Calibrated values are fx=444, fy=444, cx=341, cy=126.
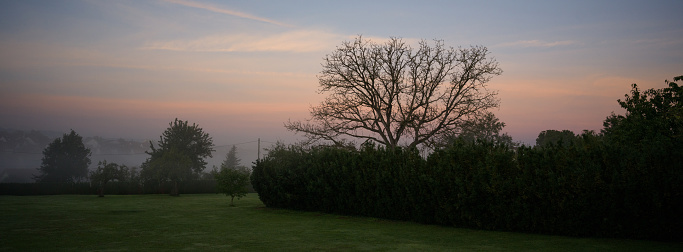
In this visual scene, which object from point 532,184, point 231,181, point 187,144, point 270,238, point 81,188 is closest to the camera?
point 270,238

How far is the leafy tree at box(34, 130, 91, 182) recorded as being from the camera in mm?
77812

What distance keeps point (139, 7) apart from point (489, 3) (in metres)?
17.4

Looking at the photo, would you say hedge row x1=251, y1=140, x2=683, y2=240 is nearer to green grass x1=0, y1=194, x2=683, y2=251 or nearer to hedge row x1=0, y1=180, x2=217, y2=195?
green grass x1=0, y1=194, x2=683, y2=251

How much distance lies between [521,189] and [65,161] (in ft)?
278

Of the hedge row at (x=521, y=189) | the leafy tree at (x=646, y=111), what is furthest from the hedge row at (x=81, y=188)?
the leafy tree at (x=646, y=111)

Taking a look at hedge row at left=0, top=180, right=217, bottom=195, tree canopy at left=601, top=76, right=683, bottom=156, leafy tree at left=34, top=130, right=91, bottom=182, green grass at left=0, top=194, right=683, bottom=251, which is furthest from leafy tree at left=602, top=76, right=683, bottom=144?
leafy tree at left=34, top=130, right=91, bottom=182

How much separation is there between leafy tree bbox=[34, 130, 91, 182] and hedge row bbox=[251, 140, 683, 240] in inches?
2947

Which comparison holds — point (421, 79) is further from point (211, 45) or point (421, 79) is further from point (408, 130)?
point (211, 45)

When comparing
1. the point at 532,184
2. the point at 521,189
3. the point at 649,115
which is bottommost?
the point at 521,189

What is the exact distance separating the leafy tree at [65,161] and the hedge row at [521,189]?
74860mm

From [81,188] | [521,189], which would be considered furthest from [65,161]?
[521,189]

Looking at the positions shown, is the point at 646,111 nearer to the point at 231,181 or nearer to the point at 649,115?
the point at 649,115

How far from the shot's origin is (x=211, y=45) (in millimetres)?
25594

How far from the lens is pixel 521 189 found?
540 inches
